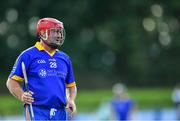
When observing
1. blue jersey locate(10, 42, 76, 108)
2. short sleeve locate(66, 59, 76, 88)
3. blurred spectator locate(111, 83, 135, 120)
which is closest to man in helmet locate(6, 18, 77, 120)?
blue jersey locate(10, 42, 76, 108)

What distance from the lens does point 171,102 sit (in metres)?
40.4

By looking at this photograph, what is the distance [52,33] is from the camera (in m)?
8.65

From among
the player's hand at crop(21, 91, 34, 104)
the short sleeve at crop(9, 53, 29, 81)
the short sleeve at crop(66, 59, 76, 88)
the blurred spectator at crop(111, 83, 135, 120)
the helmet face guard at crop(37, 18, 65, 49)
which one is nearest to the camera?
the player's hand at crop(21, 91, 34, 104)

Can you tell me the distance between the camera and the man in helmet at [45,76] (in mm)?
8508

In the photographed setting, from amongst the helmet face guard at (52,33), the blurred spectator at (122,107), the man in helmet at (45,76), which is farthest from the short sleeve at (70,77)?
the blurred spectator at (122,107)

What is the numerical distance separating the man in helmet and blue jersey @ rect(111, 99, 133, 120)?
877cm

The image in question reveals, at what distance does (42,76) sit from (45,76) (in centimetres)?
4

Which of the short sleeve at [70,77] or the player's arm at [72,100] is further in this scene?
the short sleeve at [70,77]

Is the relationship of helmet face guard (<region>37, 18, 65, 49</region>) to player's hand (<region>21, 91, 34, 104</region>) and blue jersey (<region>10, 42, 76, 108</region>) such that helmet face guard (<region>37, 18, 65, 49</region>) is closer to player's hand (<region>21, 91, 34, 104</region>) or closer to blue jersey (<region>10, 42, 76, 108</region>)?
blue jersey (<region>10, 42, 76, 108</region>)

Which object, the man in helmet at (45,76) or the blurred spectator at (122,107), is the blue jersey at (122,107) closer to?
the blurred spectator at (122,107)

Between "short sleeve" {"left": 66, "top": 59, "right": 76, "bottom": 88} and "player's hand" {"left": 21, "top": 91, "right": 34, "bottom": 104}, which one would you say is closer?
"player's hand" {"left": 21, "top": 91, "right": 34, "bottom": 104}

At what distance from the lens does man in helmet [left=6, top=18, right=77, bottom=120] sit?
8.51 metres

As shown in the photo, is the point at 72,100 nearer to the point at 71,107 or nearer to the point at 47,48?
the point at 71,107

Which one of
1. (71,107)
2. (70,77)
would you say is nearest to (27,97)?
(71,107)
